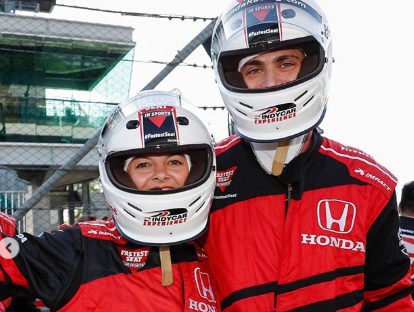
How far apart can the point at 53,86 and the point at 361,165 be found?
14633 millimetres

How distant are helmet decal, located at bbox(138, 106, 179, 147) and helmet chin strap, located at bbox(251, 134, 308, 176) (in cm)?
32

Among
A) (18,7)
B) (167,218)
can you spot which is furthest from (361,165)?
(18,7)

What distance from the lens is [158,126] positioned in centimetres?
219

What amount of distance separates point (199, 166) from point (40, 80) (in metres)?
14.2

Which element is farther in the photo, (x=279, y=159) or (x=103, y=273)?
(x=279, y=159)

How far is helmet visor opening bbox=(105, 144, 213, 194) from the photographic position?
216 cm

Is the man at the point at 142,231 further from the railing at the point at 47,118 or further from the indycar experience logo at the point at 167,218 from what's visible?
the railing at the point at 47,118

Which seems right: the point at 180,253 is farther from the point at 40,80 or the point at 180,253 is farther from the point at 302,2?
the point at 40,80

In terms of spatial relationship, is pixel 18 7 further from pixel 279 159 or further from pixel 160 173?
pixel 279 159

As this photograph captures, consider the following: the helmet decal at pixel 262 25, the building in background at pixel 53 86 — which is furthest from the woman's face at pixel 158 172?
the building in background at pixel 53 86

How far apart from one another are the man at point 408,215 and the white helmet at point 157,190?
2.31 meters

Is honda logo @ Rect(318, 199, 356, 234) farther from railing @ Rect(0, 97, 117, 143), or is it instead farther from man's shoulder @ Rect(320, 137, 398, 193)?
railing @ Rect(0, 97, 117, 143)

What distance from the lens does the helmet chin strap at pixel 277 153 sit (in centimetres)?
217

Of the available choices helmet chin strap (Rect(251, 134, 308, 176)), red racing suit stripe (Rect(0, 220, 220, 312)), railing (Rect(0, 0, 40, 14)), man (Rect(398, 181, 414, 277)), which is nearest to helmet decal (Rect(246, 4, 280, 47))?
helmet chin strap (Rect(251, 134, 308, 176))
